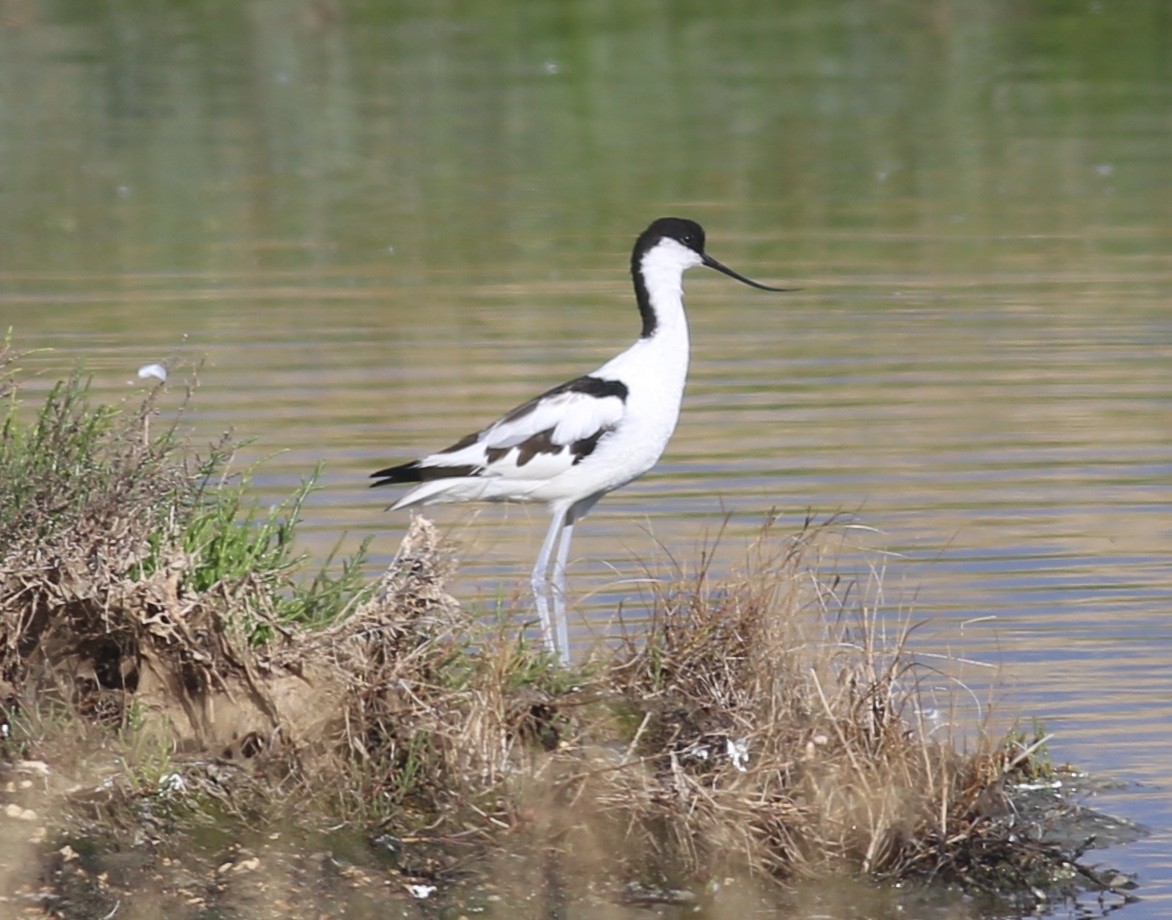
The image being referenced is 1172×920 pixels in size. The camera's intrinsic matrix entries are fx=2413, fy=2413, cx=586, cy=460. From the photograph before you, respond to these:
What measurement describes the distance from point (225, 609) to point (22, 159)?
15.3m

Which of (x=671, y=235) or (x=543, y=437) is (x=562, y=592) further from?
(x=671, y=235)

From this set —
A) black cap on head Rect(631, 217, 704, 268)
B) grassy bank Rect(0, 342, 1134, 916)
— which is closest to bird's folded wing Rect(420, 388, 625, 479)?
black cap on head Rect(631, 217, 704, 268)

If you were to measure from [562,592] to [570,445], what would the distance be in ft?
1.80

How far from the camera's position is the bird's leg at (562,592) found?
23.7ft

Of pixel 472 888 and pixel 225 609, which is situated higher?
pixel 225 609

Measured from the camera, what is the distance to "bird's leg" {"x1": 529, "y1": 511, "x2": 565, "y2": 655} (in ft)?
23.4

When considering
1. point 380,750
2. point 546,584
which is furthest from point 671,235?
point 380,750

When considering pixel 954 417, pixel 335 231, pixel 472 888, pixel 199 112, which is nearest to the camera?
pixel 472 888

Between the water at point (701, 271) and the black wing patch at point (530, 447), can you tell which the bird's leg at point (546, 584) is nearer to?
the water at point (701, 271)

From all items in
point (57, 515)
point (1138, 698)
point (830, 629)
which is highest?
point (57, 515)

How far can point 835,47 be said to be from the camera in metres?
25.8

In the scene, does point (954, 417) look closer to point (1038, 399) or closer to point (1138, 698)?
point (1038, 399)

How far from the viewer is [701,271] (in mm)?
16312

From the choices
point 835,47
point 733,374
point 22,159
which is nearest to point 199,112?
point 22,159
